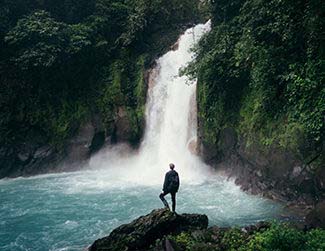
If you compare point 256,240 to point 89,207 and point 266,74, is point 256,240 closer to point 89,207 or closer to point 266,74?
point 266,74

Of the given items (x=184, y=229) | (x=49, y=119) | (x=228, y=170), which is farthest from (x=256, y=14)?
(x=49, y=119)

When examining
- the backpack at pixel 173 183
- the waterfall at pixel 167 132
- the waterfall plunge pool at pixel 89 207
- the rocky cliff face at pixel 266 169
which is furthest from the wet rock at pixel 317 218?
the waterfall at pixel 167 132

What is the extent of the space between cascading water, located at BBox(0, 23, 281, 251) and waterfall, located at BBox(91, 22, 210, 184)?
0.05 meters

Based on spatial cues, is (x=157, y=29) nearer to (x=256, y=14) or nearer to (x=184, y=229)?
(x=256, y=14)

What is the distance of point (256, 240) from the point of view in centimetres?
910

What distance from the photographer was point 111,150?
22875mm

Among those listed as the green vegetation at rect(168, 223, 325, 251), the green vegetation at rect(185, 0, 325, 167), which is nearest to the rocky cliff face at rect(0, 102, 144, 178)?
the green vegetation at rect(185, 0, 325, 167)

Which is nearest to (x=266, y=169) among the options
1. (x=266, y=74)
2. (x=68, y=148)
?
(x=266, y=74)

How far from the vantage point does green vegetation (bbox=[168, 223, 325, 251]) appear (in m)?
7.84

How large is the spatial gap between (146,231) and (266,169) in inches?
252

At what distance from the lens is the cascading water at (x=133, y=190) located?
12828 millimetres

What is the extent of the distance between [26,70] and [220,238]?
51.1 feet

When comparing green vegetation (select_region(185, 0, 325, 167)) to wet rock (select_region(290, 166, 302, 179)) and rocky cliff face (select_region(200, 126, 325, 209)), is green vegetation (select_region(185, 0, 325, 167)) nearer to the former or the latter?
rocky cliff face (select_region(200, 126, 325, 209))

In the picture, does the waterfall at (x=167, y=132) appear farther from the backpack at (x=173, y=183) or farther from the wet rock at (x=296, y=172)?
the backpack at (x=173, y=183)
